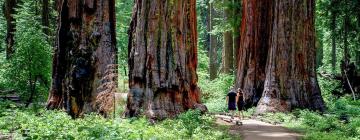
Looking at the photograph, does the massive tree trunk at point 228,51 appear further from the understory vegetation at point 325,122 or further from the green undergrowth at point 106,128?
the green undergrowth at point 106,128

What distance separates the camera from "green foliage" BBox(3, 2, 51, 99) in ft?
58.4

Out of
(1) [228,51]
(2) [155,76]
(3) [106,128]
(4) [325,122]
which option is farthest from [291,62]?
(1) [228,51]

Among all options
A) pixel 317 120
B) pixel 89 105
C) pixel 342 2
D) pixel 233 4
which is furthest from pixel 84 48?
pixel 342 2

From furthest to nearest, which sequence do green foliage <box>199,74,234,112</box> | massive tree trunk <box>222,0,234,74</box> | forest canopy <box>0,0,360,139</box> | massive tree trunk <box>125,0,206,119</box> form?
massive tree trunk <box>222,0,234,74</box>, green foliage <box>199,74,234,112</box>, massive tree trunk <box>125,0,206,119</box>, forest canopy <box>0,0,360,139</box>

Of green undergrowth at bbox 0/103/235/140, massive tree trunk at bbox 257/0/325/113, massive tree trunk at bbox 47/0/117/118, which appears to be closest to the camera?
green undergrowth at bbox 0/103/235/140

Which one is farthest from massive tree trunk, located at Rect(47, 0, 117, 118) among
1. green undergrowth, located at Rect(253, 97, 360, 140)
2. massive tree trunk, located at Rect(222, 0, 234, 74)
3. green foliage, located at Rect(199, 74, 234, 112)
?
massive tree trunk, located at Rect(222, 0, 234, 74)

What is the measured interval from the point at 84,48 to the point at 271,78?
6.66 m

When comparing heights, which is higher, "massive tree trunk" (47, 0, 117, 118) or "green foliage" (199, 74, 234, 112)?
"massive tree trunk" (47, 0, 117, 118)

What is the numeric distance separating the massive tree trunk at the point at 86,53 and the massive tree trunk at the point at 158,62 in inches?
27.6

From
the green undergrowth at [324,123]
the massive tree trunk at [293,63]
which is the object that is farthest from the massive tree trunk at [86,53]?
the massive tree trunk at [293,63]

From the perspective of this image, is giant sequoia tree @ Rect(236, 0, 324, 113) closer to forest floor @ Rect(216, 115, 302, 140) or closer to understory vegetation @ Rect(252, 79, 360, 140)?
understory vegetation @ Rect(252, 79, 360, 140)

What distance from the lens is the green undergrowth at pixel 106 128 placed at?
877 centimetres

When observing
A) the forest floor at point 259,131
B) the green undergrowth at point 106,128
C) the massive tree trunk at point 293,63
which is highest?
the massive tree trunk at point 293,63

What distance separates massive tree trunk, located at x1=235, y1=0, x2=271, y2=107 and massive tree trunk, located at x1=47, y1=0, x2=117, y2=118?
668 centimetres
